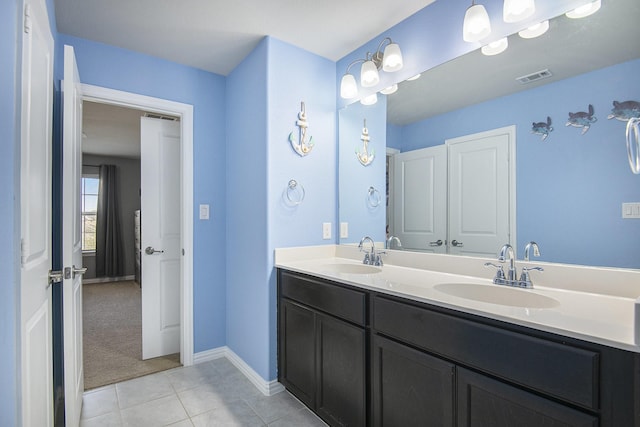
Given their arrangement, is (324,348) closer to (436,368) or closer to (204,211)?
(436,368)

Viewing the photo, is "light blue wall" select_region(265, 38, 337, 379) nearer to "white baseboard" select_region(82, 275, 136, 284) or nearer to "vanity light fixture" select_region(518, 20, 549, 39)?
"vanity light fixture" select_region(518, 20, 549, 39)

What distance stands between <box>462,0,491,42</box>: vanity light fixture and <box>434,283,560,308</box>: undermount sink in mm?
1208

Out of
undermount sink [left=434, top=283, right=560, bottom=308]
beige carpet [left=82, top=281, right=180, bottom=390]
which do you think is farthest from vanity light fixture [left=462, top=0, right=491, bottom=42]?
beige carpet [left=82, top=281, right=180, bottom=390]

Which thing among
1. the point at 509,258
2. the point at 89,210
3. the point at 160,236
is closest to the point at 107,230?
the point at 89,210

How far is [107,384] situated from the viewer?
7.53 feet

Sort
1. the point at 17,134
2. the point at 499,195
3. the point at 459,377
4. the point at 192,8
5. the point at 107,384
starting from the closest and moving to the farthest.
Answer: the point at 17,134, the point at 459,377, the point at 499,195, the point at 192,8, the point at 107,384

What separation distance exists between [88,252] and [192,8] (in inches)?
226

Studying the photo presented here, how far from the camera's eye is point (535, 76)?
1496mm

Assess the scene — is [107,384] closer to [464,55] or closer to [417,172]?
[417,172]

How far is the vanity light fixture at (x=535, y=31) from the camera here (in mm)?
1462

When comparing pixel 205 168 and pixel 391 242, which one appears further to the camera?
pixel 205 168

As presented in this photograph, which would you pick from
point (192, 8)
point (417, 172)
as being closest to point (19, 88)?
point (192, 8)

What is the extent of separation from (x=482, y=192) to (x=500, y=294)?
1.73 feet

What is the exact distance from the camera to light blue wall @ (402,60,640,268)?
1.22 meters
